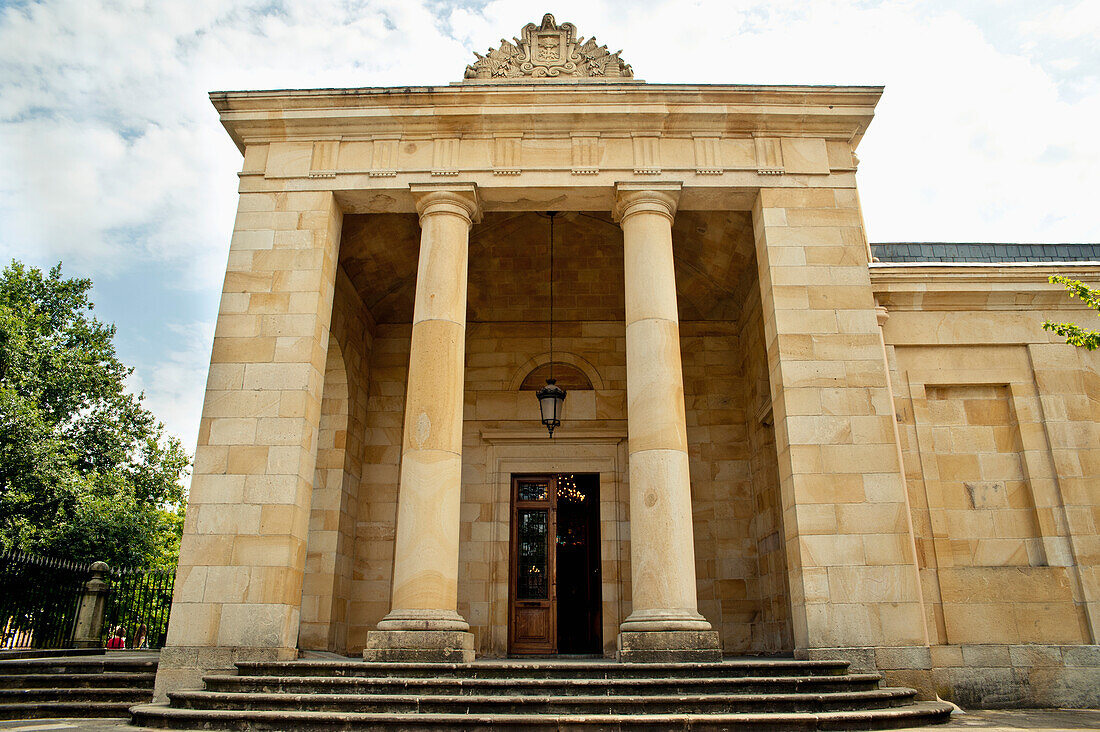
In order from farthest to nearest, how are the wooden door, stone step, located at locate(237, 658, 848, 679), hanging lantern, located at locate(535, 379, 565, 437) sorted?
the wooden door, hanging lantern, located at locate(535, 379, 565, 437), stone step, located at locate(237, 658, 848, 679)

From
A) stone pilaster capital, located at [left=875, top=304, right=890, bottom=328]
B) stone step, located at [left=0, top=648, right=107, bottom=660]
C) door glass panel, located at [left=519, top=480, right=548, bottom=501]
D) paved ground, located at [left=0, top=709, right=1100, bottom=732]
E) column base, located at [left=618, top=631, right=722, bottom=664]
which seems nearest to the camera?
paved ground, located at [left=0, top=709, right=1100, bottom=732]

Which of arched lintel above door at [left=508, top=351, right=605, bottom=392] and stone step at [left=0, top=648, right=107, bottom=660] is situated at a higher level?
arched lintel above door at [left=508, top=351, right=605, bottom=392]

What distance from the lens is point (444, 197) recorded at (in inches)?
453

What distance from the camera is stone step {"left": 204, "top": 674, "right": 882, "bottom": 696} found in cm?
780

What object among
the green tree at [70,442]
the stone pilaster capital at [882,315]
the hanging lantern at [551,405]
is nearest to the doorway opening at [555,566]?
the hanging lantern at [551,405]

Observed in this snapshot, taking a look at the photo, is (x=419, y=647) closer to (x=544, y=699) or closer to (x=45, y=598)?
(x=544, y=699)

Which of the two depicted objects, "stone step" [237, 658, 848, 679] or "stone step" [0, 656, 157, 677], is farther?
"stone step" [0, 656, 157, 677]

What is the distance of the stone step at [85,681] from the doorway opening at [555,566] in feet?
20.8

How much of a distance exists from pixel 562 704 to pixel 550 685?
1.30 ft

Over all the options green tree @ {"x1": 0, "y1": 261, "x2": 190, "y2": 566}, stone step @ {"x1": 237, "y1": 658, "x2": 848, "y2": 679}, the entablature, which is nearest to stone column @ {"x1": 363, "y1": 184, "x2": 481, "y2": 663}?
stone step @ {"x1": 237, "y1": 658, "x2": 848, "y2": 679}

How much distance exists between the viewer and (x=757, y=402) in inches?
563

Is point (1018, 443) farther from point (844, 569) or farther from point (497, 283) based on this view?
point (497, 283)

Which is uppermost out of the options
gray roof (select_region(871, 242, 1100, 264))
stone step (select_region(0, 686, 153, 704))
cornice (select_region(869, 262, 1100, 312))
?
gray roof (select_region(871, 242, 1100, 264))

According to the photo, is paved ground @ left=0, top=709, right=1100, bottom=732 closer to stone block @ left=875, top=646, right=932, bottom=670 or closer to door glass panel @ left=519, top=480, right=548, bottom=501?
stone block @ left=875, top=646, right=932, bottom=670
